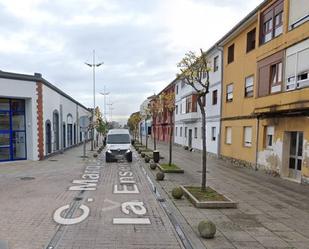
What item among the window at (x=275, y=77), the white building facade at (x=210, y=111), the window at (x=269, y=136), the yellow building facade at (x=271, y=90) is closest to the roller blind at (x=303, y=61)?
the yellow building facade at (x=271, y=90)

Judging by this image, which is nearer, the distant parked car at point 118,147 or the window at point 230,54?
the distant parked car at point 118,147

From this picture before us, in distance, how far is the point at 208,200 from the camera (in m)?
8.26

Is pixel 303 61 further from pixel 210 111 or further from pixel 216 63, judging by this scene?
pixel 210 111

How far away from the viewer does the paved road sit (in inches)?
220

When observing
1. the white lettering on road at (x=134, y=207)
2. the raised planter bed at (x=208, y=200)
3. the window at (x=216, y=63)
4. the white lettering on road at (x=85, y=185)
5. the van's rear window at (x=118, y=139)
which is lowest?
the white lettering on road at (x=85, y=185)

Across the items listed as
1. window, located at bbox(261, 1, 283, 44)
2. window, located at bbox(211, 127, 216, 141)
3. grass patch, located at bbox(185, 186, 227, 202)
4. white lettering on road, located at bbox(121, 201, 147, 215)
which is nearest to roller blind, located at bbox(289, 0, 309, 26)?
window, located at bbox(261, 1, 283, 44)

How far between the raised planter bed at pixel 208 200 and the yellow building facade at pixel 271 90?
17.3 feet

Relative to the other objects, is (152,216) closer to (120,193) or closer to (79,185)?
(120,193)

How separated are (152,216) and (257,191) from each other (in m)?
5.10

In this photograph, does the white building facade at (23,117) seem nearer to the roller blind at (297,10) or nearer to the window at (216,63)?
the window at (216,63)

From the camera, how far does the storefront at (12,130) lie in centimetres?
1859

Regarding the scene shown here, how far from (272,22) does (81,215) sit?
13.4 meters

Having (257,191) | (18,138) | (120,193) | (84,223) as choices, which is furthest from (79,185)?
(18,138)

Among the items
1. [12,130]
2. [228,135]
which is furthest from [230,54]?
[12,130]
